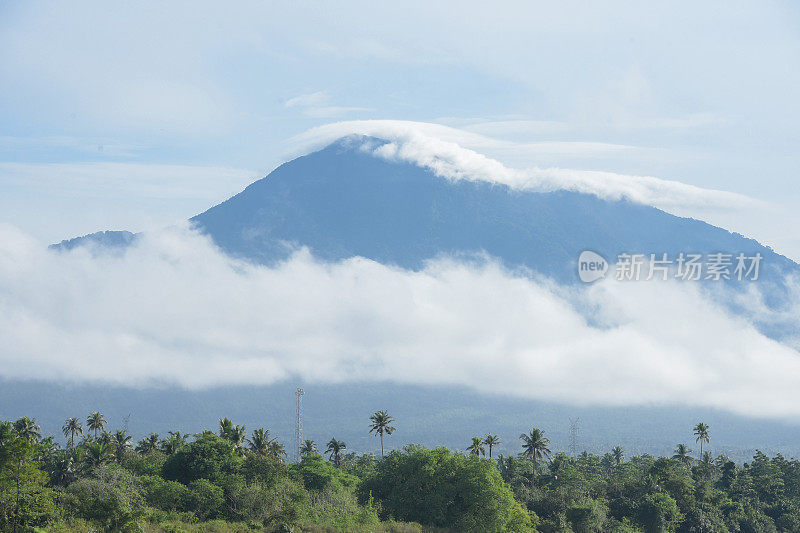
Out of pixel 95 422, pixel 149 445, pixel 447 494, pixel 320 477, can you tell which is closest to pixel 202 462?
pixel 320 477

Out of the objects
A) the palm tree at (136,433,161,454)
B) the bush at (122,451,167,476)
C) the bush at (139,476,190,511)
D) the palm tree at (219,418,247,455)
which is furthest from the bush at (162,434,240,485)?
the palm tree at (136,433,161,454)

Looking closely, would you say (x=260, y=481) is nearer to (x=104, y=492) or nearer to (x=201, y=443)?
(x=201, y=443)

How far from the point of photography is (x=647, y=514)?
278 ft

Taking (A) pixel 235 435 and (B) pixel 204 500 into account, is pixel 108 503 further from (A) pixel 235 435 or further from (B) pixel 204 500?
(A) pixel 235 435

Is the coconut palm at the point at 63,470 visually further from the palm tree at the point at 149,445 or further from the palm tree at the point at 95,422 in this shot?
the palm tree at the point at 95,422

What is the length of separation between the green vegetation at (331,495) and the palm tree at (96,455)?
5.9 inches

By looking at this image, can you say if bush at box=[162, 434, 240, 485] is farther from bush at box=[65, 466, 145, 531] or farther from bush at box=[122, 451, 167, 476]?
bush at box=[65, 466, 145, 531]

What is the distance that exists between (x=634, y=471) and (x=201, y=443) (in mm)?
71544

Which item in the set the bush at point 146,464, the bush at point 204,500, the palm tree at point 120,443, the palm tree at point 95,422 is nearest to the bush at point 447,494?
the bush at point 204,500

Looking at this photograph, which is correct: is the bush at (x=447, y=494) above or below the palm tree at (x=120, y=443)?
above

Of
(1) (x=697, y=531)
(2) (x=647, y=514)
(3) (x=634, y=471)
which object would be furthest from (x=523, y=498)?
(3) (x=634, y=471)

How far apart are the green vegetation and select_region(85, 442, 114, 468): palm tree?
151 millimetres

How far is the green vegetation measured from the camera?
176 ft

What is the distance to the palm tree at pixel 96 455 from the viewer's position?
3319 inches
